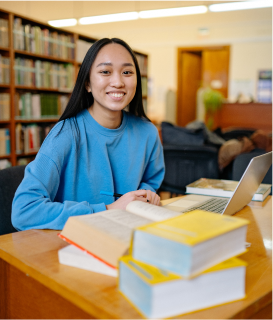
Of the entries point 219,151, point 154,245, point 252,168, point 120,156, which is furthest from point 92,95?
point 219,151

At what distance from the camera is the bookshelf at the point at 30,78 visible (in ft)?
11.0

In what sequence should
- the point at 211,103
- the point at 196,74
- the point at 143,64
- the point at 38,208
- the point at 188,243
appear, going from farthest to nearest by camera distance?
the point at 196,74
the point at 211,103
the point at 143,64
the point at 38,208
the point at 188,243

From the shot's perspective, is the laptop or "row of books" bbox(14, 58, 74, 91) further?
"row of books" bbox(14, 58, 74, 91)

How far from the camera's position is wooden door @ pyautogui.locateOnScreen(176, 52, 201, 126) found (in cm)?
912

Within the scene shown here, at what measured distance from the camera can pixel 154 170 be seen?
1426 millimetres

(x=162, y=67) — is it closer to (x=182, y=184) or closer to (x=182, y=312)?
(x=182, y=184)

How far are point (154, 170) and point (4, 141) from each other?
2451 millimetres

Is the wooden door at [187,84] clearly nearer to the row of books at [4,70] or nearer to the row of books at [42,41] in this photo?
the row of books at [42,41]

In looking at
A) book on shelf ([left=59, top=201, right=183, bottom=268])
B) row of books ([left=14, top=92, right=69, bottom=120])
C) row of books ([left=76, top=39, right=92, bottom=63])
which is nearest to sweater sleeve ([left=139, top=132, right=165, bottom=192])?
book on shelf ([left=59, top=201, right=183, bottom=268])

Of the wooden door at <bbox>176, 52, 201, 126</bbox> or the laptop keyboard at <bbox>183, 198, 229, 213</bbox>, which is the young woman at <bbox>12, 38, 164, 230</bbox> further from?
the wooden door at <bbox>176, 52, 201, 126</bbox>

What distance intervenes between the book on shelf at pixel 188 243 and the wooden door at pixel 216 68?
28.0ft

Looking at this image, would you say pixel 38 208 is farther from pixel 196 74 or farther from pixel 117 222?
pixel 196 74

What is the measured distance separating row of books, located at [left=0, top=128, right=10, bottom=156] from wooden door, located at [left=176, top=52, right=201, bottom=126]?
644 centimetres

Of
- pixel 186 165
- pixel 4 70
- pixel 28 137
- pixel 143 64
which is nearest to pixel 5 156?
pixel 28 137
